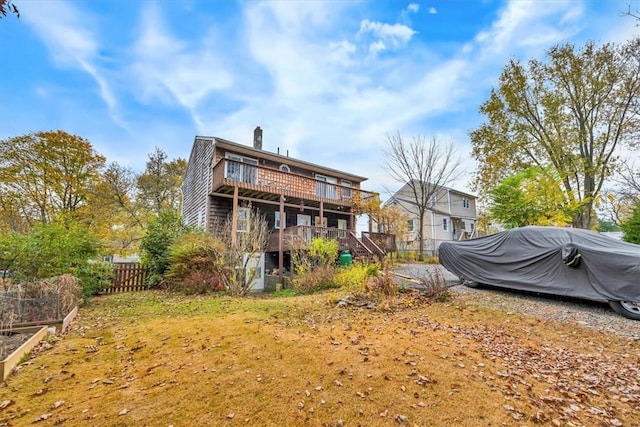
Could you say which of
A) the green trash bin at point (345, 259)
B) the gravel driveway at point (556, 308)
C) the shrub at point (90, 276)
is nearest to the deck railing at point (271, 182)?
the green trash bin at point (345, 259)

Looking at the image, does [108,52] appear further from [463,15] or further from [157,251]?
[463,15]

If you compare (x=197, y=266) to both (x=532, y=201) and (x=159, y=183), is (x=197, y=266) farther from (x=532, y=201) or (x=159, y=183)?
(x=532, y=201)

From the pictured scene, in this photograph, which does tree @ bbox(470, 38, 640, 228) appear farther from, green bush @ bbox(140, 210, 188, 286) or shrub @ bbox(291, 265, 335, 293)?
green bush @ bbox(140, 210, 188, 286)

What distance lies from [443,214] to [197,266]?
24.5m

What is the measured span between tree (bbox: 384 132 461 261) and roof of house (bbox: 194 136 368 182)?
264cm

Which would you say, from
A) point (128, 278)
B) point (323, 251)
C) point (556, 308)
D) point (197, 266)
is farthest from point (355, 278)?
point (128, 278)

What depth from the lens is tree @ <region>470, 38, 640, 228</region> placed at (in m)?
14.2

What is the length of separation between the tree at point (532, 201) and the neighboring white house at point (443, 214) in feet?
25.7

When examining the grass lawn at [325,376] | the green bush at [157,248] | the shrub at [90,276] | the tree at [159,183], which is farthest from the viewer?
the tree at [159,183]

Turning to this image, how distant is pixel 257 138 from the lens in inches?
702

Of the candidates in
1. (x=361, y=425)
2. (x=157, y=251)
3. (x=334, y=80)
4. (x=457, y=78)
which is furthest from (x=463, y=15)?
(x=157, y=251)

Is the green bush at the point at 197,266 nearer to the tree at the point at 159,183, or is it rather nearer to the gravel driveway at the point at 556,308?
the gravel driveway at the point at 556,308

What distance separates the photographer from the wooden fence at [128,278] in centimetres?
1066

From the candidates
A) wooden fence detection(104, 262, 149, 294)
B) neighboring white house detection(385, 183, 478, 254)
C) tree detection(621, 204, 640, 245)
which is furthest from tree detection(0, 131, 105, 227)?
tree detection(621, 204, 640, 245)
